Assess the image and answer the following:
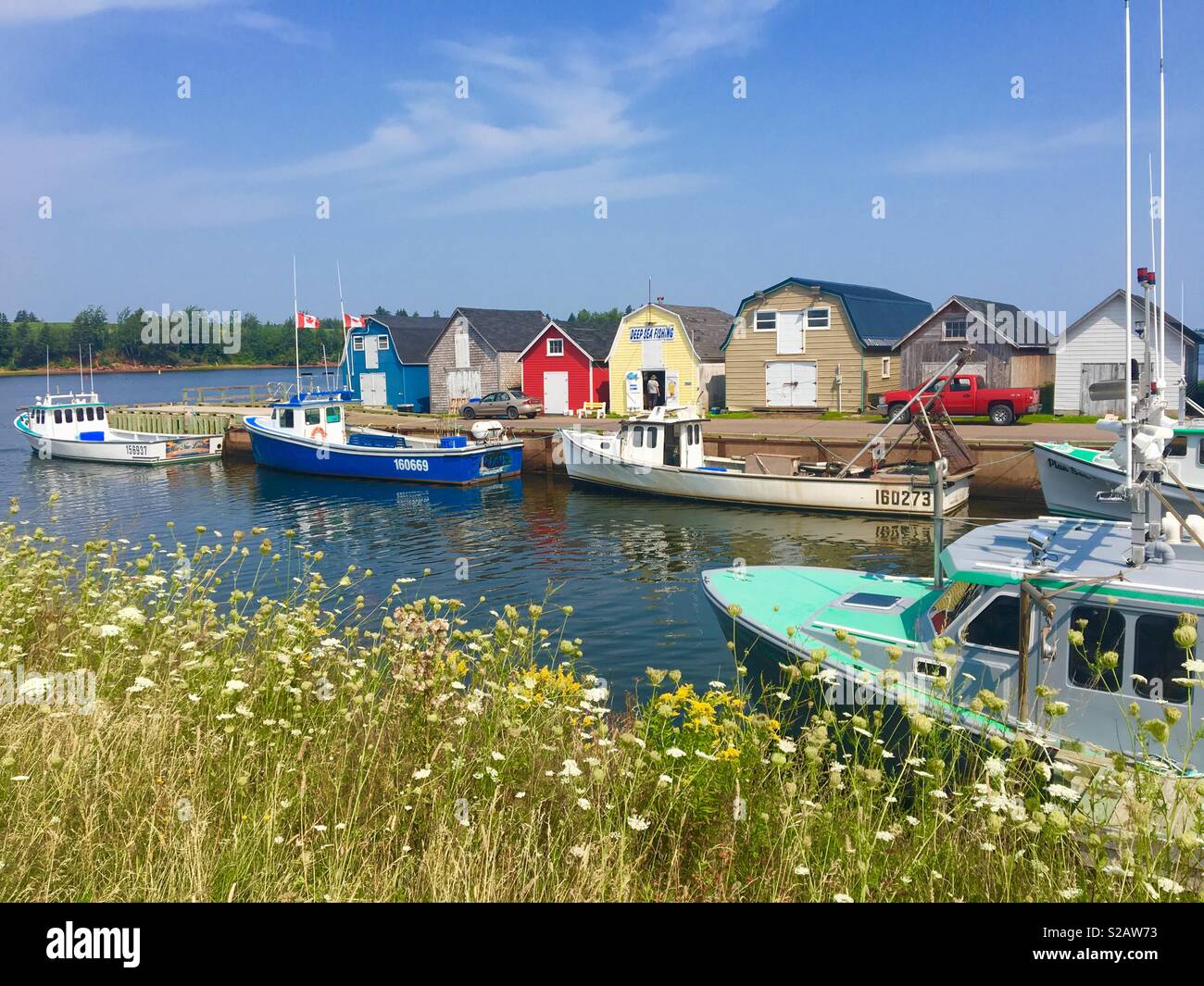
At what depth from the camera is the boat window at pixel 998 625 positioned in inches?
312

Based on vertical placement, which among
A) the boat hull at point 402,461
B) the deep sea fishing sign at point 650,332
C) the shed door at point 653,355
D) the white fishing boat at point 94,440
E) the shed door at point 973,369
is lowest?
the boat hull at point 402,461

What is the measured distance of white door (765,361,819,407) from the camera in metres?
45.2

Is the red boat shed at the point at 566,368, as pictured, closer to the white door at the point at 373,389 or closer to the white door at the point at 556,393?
the white door at the point at 556,393

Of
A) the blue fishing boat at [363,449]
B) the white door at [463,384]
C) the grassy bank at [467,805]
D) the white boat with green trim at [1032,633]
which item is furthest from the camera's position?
the white door at [463,384]

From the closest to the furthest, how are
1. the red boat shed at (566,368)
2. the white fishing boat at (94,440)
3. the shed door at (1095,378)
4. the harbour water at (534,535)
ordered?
the harbour water at (534,535) < the shed door at (1095,378) < the white fishing boat at (94,440) < the red boat shed at (566,368)

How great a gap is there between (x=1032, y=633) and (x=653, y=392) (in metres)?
41.5

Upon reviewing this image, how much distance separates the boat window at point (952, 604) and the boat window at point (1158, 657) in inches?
51.8

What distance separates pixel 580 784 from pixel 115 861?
2.26m

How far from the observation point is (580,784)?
5270 mm

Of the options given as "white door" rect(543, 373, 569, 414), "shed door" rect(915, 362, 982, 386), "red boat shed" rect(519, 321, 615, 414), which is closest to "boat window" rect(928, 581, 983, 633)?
"shed door" rect(915, 362, 982, 386)

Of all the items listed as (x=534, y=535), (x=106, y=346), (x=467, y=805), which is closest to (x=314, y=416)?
(x=534, y=535)

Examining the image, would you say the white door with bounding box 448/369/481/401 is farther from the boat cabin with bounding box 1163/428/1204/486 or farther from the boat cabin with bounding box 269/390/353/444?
the boat cabin with bounding box 1163/428/1204/486

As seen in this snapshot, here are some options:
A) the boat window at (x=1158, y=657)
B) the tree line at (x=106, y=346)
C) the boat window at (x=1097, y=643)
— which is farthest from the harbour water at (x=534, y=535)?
the tree line at (x=106, y=346)
